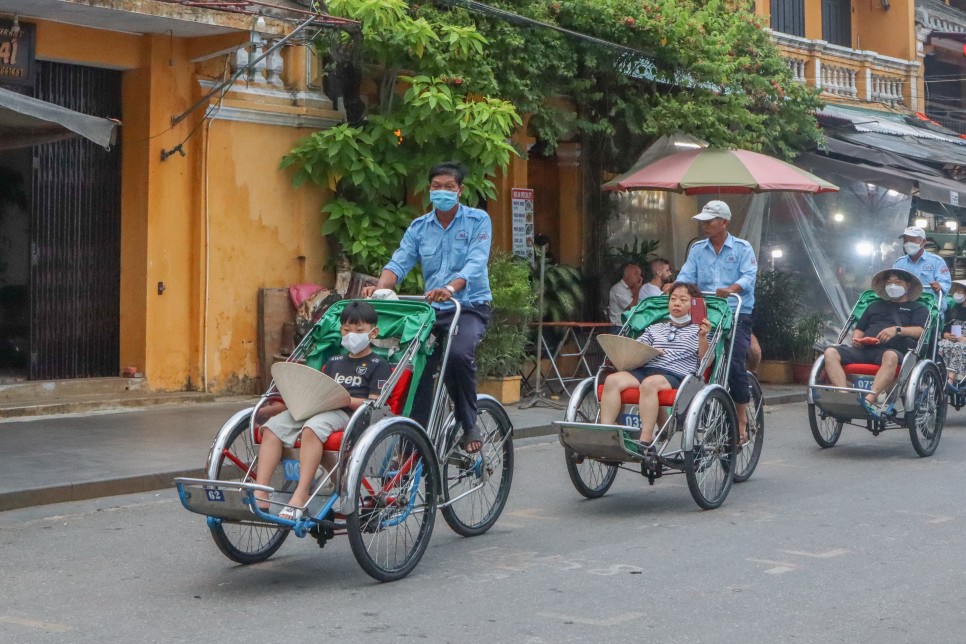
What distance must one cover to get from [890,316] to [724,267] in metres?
2.34

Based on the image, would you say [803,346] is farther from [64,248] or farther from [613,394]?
[613,394]

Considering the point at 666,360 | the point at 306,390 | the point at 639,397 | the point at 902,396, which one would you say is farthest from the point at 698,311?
the point at 306,390

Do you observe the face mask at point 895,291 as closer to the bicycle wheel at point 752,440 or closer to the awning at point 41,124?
the bicycle wheel at point 752,440

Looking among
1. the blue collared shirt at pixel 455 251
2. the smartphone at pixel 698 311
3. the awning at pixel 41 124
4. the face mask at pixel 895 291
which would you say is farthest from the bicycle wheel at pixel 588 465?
the awning at pixel 41 124

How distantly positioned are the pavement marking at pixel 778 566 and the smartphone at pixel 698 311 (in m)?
2.15

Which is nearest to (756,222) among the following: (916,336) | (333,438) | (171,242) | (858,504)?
(916,336)

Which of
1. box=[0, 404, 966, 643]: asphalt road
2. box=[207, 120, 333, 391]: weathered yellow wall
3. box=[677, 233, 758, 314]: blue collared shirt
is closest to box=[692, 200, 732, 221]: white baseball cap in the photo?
box=[677, 233, 758, 314]: blue collared shirt

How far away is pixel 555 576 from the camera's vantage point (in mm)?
6086

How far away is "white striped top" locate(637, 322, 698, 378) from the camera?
26.3 ft

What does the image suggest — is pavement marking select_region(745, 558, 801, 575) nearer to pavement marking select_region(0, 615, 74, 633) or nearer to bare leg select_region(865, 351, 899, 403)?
pavement marking select_region(0, 615, 74, 633)

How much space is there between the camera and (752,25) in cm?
1630

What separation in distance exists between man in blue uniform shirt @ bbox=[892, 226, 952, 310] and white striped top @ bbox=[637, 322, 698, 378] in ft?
13.0

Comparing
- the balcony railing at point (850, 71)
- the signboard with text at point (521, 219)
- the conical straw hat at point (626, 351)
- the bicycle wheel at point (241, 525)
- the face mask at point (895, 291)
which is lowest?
the bicycle wheel at point (241, 525)

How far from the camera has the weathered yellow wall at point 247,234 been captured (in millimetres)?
12930
